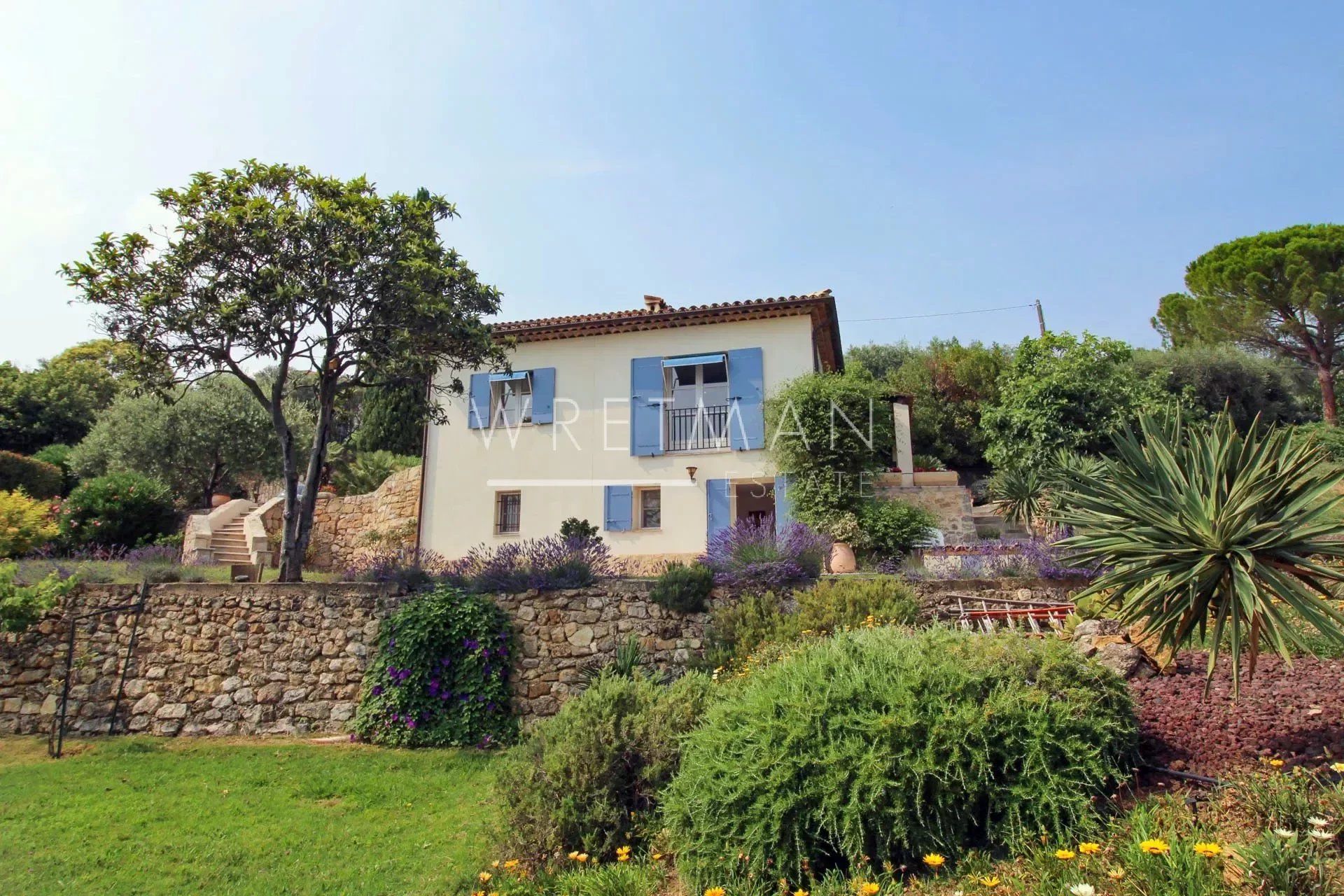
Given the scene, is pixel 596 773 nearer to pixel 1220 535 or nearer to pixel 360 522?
pixel 1220 535

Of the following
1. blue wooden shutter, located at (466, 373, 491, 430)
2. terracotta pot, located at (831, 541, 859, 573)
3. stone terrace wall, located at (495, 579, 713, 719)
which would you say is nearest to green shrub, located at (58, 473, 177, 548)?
blue wooden shutter, located at (466, 373, 491, 430)

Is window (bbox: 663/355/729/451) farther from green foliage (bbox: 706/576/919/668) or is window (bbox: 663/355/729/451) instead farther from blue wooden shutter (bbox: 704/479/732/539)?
green foliage (bbox: 706/576/919/668)

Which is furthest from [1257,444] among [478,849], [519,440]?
[519,440]

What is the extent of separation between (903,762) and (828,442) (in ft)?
32.8

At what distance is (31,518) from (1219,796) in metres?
16.4

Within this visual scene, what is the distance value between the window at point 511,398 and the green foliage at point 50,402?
14.6m

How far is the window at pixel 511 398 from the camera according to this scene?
16016 mm

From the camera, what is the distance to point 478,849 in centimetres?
566

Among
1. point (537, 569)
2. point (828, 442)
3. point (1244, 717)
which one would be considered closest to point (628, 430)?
point (828, 442)

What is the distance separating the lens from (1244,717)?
14.8 ft

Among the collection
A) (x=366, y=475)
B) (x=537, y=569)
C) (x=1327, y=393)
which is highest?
(x=1327, y=393)

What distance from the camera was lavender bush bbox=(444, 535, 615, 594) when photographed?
9797mm

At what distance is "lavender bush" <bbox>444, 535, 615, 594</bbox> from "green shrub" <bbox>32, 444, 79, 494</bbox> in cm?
1570

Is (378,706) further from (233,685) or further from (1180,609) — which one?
(1180,609)
